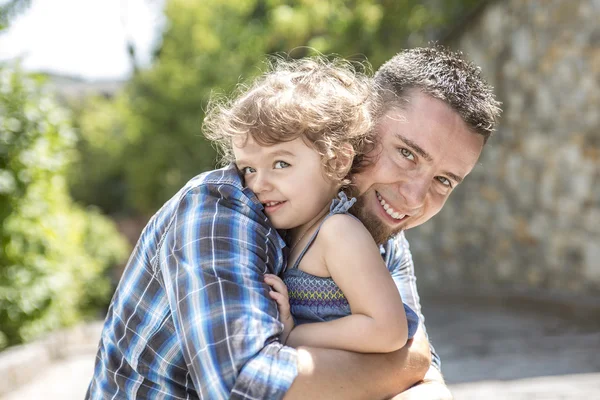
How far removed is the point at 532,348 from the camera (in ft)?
20.5

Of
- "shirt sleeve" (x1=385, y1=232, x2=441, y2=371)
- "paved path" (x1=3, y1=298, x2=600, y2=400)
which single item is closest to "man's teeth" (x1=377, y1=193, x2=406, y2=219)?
"shirt sleeve" (x1=385, y1=232, x2=441, y2=371)

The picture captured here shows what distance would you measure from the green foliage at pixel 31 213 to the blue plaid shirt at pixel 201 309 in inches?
163

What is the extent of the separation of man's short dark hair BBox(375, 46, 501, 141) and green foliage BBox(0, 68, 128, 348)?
4.18m

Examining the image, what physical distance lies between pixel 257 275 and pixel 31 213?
490 centimetres

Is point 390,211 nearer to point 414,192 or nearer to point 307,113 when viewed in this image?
point 414,192

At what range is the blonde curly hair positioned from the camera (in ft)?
6.06

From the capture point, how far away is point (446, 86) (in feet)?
7.07

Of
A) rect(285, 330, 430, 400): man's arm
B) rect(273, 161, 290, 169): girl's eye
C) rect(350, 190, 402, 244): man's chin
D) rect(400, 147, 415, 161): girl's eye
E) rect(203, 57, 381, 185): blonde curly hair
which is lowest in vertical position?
rect(285, 330, 430, 400): man's arm

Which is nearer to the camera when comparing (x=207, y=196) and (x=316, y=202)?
(x=207, y=196)

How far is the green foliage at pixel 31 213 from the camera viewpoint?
563cm

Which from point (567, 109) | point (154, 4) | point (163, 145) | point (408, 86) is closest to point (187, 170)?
point (163, 145)

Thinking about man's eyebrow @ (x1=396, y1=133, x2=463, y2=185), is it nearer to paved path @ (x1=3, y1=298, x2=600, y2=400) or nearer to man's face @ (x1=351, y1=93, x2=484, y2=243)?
man's face @ (x1=351, y1=93, x2=484, y2=243)

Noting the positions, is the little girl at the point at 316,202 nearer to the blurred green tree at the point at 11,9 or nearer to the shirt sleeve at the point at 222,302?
the shirt sleeve at the point at 222,302

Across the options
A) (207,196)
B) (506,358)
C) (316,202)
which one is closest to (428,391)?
(316,202)
